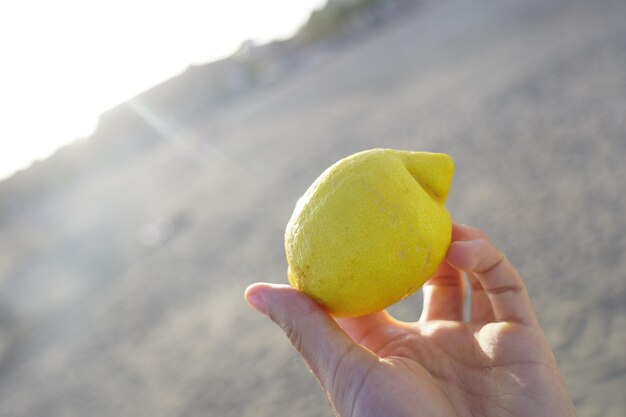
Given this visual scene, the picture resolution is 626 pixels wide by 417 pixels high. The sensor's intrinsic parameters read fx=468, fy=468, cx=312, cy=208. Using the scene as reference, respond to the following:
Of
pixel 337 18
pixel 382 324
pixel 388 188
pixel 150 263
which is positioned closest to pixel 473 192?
pixel 382 324

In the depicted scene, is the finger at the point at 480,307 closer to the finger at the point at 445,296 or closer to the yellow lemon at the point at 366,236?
the finger at the point at 445,296

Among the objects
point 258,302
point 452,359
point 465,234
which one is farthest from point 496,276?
point 258,302

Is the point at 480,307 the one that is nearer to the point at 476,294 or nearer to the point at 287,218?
the point at 476,294

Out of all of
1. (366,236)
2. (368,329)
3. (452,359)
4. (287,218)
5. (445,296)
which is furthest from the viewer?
(287,218)

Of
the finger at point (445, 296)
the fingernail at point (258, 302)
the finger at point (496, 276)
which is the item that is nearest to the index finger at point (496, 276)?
the finger at point (496, 276)

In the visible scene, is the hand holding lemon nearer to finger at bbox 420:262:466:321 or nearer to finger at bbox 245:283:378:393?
finger at bbox 245:283:378:393
